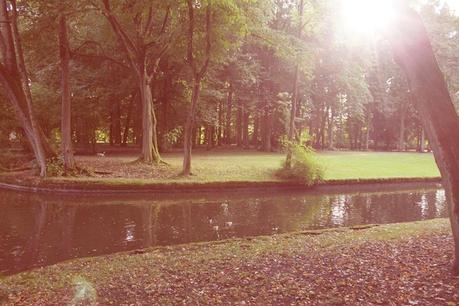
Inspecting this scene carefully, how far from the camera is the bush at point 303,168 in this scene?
80.1ft

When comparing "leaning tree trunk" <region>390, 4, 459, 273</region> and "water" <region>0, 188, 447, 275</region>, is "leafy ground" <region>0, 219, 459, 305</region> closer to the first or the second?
"leaning tree trunk" <region>390, 4, 459, 273</region>

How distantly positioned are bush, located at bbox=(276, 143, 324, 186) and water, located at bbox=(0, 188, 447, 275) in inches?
47.6

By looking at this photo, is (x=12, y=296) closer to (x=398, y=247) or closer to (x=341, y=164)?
(x=398, y=247)

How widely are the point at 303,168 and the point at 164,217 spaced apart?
10420mm

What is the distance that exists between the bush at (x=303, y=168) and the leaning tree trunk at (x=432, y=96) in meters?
17.2

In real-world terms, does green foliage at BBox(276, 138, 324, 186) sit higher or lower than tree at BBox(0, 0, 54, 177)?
lower

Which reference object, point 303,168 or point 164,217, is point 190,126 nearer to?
point 303,168

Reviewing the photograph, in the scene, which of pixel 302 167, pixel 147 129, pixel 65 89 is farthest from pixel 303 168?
pixel 65 89

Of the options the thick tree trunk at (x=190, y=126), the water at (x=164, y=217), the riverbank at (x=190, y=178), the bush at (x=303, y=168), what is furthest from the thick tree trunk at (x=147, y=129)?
the bush at (x=303, y=168)

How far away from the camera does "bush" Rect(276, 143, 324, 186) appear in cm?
2441

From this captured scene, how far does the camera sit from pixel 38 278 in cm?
850

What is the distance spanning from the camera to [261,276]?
8031mm

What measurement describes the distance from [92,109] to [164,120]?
6877 millimetres

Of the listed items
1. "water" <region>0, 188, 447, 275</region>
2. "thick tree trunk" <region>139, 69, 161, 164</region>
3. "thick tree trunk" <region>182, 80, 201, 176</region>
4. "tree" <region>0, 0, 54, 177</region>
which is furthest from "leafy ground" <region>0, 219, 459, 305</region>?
"thick tree trunk" <region>139, 69, 161, 164</region>
